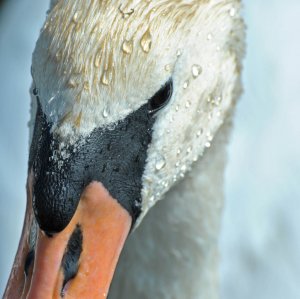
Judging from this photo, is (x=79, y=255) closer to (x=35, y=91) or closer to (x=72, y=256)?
(x=72, y=256)

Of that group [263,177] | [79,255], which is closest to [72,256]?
[79,255]

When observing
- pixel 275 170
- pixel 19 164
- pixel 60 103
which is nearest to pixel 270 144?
pixel 275 170

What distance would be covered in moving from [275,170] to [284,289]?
1.41 feet

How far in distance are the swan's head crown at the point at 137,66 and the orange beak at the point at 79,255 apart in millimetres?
137

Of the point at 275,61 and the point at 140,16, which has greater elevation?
the point at 140,16

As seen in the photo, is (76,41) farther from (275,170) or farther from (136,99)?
(275,170)

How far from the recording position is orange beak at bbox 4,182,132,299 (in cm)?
197

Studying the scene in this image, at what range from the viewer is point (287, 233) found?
3.58 meters

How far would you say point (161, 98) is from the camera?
2145 millimetres

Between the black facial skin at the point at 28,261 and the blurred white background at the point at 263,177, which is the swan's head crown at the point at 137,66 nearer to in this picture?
the black facial skin at the point at 28,261

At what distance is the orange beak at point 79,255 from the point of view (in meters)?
1.97

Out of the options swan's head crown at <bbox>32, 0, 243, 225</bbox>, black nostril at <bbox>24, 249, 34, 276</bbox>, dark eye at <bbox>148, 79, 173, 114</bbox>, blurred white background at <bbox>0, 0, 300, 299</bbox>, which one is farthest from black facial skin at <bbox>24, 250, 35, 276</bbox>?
blurred white background at <bbox>0, 0, 300, 299</bbox>

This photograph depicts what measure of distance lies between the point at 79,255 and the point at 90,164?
6.9 inches

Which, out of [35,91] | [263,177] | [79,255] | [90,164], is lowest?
[263,177]
